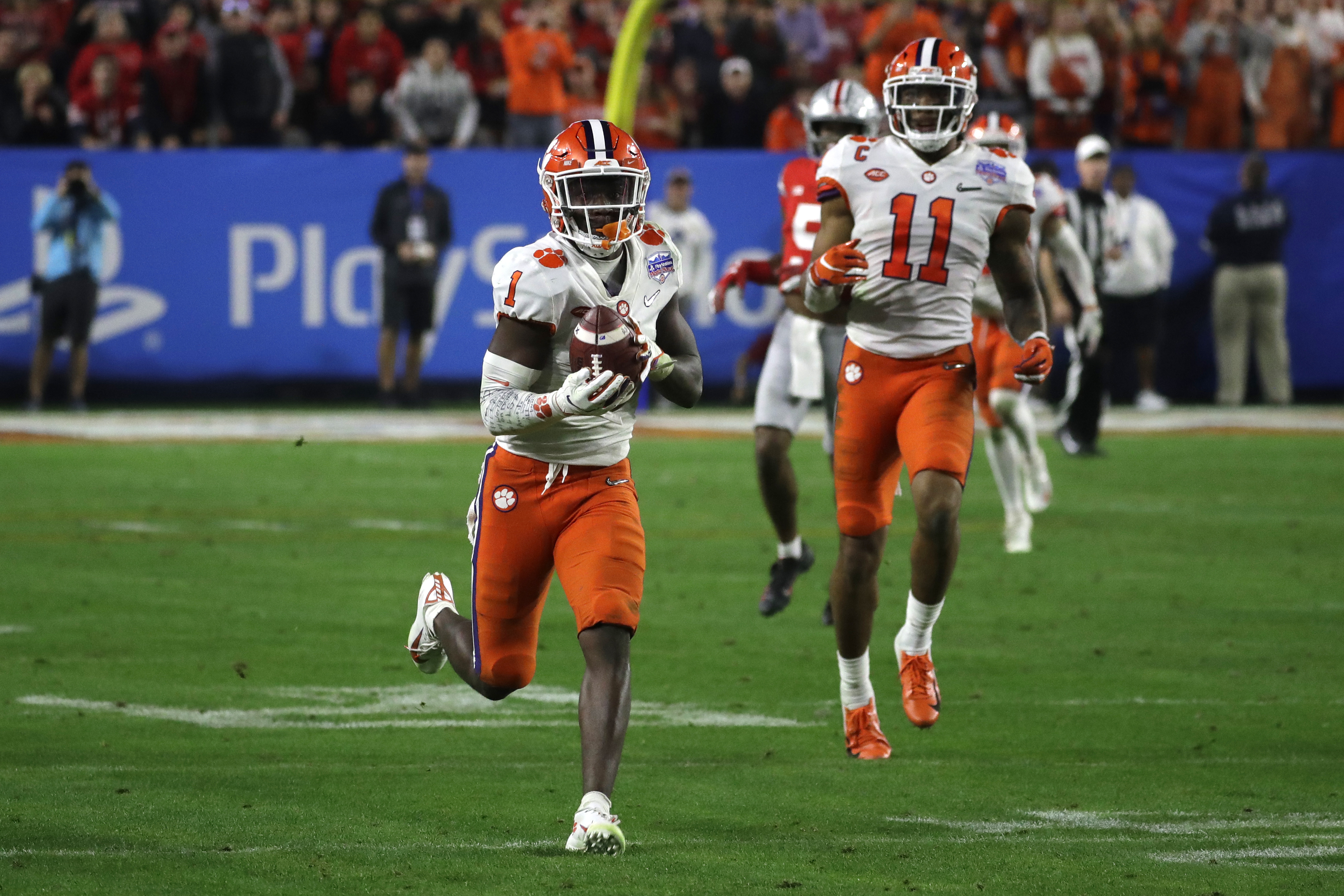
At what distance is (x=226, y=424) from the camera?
1605 centimetres

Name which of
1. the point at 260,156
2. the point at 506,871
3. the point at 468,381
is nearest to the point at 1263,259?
the point at 468,381

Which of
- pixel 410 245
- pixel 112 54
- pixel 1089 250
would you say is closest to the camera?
pixel 1089 250

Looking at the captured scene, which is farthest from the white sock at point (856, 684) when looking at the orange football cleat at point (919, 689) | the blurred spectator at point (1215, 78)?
the blurred spectator at point (1215, 78)

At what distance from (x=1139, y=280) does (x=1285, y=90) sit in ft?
8.95

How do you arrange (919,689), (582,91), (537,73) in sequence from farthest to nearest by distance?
(582,91)
(537,73)
(919,689)

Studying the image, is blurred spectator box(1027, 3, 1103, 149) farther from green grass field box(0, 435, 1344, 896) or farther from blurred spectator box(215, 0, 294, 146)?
green grass field box(0, 435, 1344, 896)

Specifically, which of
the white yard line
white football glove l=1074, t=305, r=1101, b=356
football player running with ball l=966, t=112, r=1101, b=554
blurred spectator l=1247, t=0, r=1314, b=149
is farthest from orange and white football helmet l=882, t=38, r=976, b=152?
blurred spectator l=1247, t=0, r=1314, b=149

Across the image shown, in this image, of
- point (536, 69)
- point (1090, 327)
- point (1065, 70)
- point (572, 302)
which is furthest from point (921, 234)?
point (1065, 70)

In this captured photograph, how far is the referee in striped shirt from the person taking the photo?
46.6ft

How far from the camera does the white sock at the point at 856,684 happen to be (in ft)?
20.1

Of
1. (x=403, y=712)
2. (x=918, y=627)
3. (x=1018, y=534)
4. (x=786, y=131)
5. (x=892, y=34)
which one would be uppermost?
(x=892, y=34)

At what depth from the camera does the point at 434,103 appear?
17906 millimetres

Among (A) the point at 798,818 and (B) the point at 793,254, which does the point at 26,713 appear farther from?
(B) the point at 793,254

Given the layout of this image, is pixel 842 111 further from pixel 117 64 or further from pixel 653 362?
pixel 117 64
